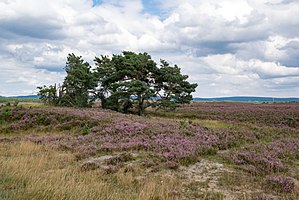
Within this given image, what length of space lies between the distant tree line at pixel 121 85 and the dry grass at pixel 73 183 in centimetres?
2508

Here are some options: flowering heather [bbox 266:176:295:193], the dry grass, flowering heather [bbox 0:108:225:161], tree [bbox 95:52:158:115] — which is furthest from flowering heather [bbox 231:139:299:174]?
tree [bbox 95:52:158:115]

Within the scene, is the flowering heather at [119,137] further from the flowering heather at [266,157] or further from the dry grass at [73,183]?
the dry grass at [73,183]

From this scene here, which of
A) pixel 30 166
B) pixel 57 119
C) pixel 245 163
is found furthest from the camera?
pixel 57 119

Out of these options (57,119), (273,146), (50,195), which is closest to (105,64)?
(57,119)

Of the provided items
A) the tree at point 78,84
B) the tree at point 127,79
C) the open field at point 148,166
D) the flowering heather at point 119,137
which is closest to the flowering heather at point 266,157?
the open field at point 148,166

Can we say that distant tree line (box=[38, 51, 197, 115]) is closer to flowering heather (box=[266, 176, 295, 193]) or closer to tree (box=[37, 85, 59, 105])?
tree (box=[37, 85, 59, 105])

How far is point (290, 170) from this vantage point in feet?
36.7

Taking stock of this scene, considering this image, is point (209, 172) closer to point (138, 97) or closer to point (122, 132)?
point (122, 132)

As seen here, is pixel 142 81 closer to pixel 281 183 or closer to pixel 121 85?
pixel 121 85

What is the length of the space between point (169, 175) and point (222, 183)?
6.02ft

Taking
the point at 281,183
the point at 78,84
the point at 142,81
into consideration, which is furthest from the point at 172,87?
the point at 281,183

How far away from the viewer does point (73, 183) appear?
7883mm

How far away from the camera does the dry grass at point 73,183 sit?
273 inches

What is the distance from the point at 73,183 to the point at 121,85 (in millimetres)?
28668
